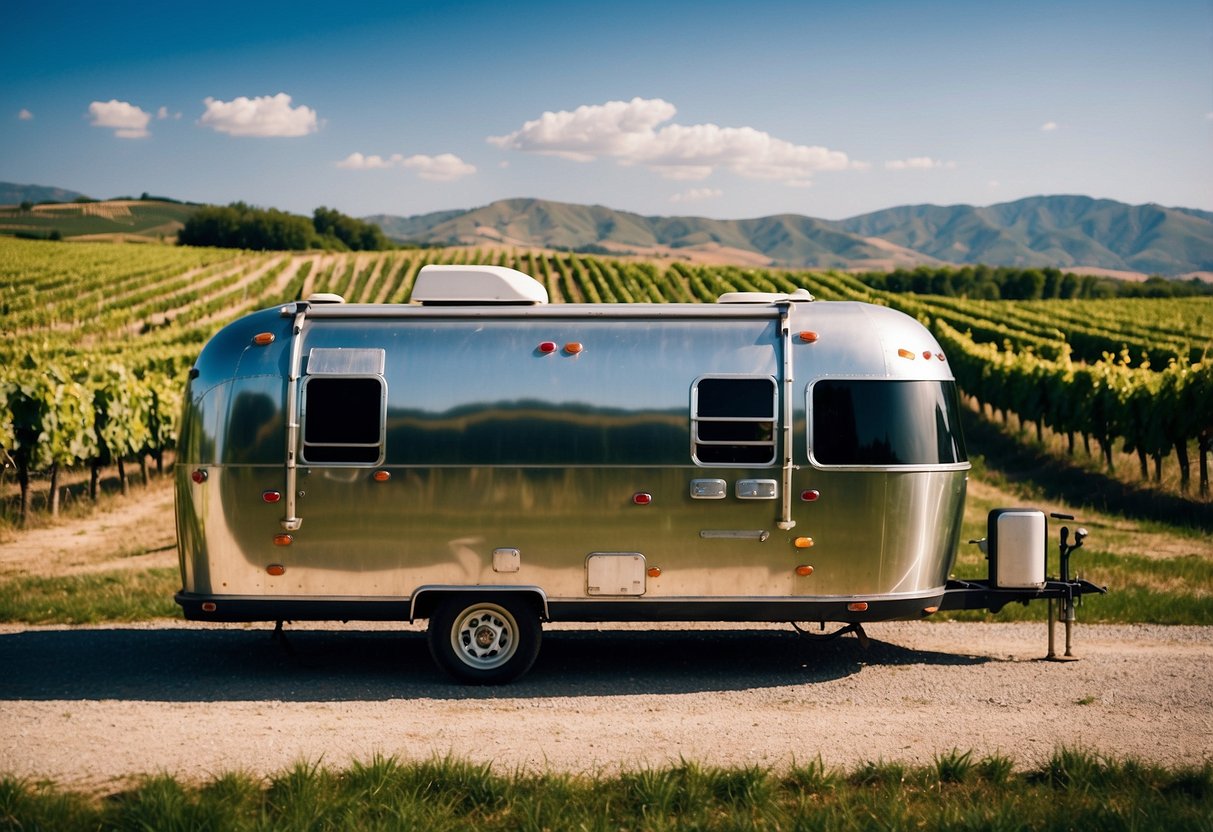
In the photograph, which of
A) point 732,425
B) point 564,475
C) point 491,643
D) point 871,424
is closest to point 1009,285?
point 871,424

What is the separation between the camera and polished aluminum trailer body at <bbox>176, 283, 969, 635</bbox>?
8.83 meters

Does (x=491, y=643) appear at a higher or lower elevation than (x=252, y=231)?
lower

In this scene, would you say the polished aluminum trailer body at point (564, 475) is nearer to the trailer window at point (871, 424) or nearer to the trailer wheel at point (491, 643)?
the trailer window at point (871, 424)

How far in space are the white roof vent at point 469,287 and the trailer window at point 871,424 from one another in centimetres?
260

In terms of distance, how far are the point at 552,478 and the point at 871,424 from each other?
8.37 feet

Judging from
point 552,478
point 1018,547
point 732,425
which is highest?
point 732,425

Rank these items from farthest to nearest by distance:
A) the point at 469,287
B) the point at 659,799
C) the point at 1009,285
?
the point at 1009,285
the point at 469,287
the point at 659,799

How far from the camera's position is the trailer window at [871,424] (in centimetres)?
888

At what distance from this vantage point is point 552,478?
8836 mm

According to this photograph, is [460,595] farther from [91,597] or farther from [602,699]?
[91,597]

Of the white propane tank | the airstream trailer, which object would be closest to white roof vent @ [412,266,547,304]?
the airstream trailer

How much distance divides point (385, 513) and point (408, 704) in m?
1.47

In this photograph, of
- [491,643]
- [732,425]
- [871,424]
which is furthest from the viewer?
[491,643]

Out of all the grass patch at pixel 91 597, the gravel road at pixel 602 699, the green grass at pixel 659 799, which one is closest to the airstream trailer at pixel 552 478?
the gravel road at pixel 602 699
